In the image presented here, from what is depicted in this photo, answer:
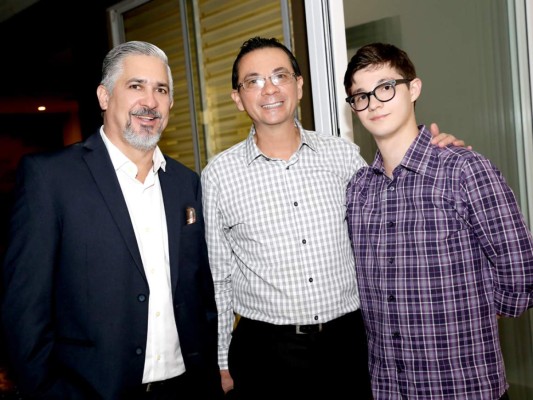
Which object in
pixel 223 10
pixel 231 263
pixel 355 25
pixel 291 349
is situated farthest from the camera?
pixel 223 10

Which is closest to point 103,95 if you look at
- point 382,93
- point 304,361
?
point 382,93

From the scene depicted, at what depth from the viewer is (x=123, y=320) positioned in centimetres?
172

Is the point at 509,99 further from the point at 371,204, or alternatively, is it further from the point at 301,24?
the point at 371,204

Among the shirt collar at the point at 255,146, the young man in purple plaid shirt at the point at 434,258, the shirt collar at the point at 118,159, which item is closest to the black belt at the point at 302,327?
the young man in purple plaid shirt at the point at 434,258

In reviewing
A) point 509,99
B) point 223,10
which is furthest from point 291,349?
point 223,10

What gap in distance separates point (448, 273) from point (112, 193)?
1152 millimetres

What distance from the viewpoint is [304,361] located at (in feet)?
6.36

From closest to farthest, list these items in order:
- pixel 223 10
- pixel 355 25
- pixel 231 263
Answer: pixel 231 263 < pixel 355 25 < pixel 223 10

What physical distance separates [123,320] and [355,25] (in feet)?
6.61

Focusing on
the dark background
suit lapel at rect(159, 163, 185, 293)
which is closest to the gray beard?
suit lapel at rect(159, 163, 185, 293)

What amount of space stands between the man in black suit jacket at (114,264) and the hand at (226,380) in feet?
0.32

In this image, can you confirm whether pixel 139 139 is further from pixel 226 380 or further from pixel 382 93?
pixel 226 380

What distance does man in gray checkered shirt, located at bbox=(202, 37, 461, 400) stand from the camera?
197 cm

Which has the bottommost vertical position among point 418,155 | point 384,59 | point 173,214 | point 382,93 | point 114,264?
point 114,264
